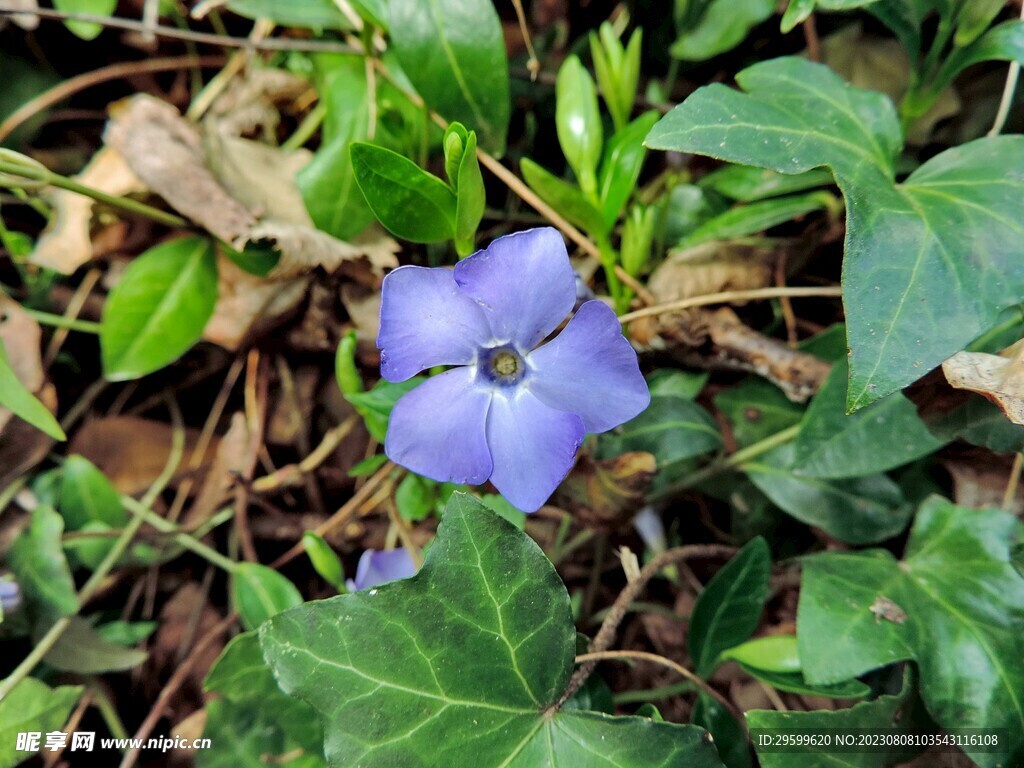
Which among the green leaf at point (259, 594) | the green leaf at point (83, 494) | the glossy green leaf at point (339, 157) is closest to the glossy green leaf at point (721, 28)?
the glossy green leaf at point (339, 157)

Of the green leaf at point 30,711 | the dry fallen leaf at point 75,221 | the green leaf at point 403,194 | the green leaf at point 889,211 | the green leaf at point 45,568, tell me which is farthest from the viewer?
the dry fallen leaf at point 75,221

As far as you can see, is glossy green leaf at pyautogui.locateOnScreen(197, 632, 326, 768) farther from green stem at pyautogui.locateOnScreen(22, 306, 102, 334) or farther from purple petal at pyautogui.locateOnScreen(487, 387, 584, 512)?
green stem at pyautogui.locateOnScreen(22, 306, 102, 334)

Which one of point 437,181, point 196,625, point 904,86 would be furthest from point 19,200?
point 904,86

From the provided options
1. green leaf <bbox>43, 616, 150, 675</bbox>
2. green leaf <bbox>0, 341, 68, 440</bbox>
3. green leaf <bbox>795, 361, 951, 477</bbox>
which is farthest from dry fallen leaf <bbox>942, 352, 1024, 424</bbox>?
green leaf <bbox>43, 616, 150, 675</bbox>

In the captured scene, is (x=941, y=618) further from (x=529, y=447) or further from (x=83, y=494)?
(x=83, y=494)

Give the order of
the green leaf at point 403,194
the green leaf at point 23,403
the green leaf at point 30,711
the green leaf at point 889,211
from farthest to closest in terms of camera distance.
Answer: the green leaf at point 30,711 → the green leaf at point 23,403 → the green leaf at point 403,194 → the green leaf at point 889,211

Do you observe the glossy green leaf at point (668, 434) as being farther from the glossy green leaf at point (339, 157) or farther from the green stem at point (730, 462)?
the glossy green leaf at point (339, 157)
